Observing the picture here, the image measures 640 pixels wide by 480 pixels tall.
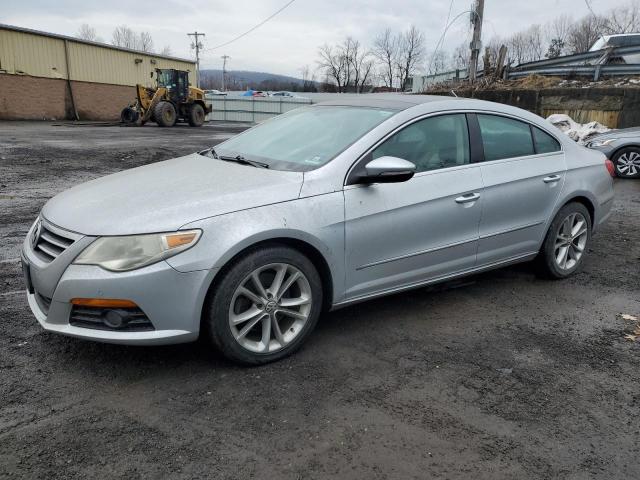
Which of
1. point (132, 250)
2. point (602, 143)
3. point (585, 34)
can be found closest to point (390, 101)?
point (132, 250)

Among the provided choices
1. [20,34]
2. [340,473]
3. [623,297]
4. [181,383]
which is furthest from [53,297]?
[20,34]

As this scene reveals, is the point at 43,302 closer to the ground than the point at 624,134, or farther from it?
closer to the ground

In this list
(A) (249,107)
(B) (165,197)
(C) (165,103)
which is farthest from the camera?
(A) (249,107)

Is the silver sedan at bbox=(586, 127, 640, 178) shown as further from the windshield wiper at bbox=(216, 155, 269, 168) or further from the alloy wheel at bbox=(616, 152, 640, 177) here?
the windshield wiper at bbox=(216, 155, 269, 168)

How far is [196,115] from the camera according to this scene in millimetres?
28062

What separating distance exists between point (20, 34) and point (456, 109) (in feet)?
102

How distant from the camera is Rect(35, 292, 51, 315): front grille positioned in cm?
291

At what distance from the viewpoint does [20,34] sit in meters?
28.1

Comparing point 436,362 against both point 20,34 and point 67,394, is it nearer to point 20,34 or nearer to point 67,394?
point 67,394

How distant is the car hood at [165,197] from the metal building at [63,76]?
29.6 metres

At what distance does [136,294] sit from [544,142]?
3577mm

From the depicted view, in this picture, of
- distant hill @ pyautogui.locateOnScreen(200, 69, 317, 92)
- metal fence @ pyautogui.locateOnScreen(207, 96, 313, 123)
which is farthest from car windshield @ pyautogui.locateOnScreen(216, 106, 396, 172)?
distant hill @ pyautogui.locateOnScreen(200, 69, 317, 92)

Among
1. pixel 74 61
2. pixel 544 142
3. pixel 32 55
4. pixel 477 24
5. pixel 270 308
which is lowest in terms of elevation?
pixel 270 308

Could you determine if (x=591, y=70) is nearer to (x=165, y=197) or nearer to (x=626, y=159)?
(x=626, y=159)
